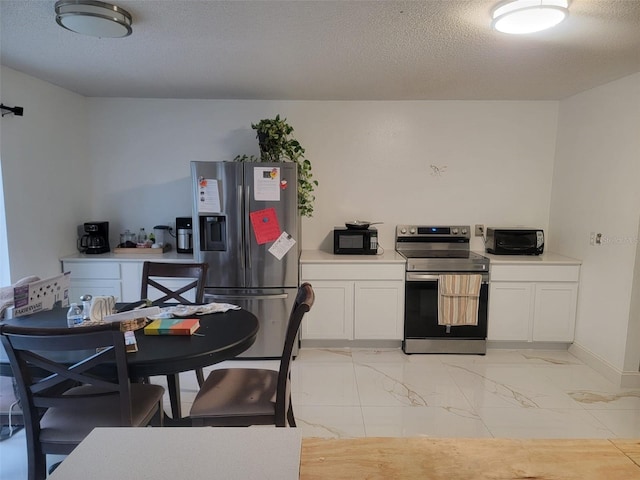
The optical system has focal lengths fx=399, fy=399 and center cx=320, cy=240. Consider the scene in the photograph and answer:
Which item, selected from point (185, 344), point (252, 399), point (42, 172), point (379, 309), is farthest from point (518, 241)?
point (42, 172)

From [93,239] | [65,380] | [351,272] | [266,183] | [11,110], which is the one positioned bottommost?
[65,380]

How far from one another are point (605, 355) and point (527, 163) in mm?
1804

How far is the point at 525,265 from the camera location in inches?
133

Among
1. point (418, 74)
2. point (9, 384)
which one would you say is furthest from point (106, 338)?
point (418, 74)

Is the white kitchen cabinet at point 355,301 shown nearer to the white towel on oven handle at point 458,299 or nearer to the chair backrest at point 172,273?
the white towel on oven handle at point 458,299

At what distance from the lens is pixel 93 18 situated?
6.24 ft

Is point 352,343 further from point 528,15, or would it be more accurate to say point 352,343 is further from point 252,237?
point 528,15

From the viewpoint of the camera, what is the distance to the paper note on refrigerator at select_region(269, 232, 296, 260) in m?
3.23

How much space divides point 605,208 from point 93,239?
4.27 meters

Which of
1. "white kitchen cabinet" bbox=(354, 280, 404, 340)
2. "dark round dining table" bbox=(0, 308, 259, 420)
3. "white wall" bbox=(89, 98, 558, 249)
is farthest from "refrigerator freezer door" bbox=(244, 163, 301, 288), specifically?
"dark round dining table" bbox=(0, 308, 259, 420)

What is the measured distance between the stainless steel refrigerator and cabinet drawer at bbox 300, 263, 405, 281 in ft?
0.58

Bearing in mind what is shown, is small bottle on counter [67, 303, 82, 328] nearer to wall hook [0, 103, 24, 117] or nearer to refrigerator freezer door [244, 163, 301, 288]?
refrigerator freezer door [244, 163, 301, 288]

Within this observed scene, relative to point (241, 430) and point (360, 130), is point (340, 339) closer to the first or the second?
point (360, 130)

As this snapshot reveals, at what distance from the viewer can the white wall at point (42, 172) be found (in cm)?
285
